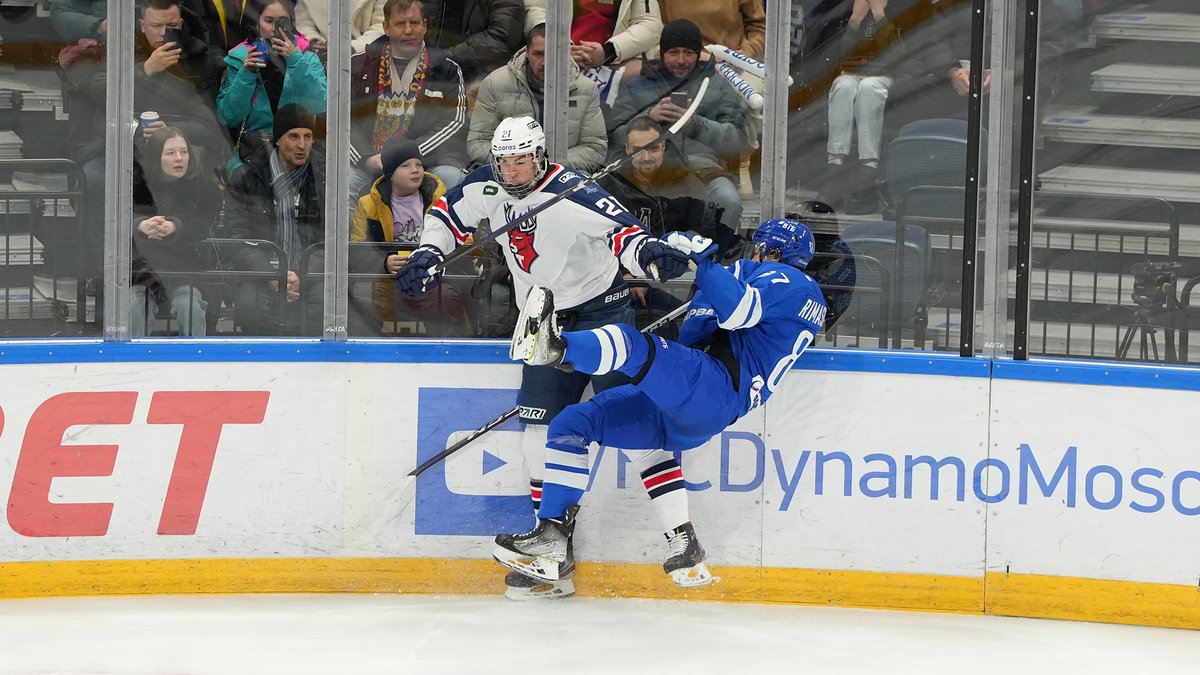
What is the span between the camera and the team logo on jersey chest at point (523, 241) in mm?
4230

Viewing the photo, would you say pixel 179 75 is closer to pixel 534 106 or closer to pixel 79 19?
pixel 79 19

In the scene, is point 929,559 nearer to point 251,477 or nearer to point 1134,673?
point 1134,673

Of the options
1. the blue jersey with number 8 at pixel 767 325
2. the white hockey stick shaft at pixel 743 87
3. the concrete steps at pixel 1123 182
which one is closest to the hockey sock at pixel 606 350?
the blue jersey with number 8 at pixel 767 325

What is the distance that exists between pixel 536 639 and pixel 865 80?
2.22 meters

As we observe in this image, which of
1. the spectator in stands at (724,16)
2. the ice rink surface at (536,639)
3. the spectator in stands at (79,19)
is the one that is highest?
the spectator in stands at (724,16)

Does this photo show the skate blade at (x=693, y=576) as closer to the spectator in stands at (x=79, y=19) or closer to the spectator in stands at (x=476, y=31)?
the spectator in stands at (x=476, y=31)

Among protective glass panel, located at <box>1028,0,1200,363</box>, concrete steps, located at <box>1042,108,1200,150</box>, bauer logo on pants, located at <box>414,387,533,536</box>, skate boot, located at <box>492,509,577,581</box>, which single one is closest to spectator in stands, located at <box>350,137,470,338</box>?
bauer logo on pants, located at <box>414,387,533,536</box>

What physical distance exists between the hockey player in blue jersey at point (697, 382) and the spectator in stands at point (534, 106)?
694mm

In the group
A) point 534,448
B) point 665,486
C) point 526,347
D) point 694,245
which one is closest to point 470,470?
point 534,448

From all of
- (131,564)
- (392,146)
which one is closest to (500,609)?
(131,564)

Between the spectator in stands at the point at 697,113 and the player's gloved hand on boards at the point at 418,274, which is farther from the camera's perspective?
the spectator in stands at the point at 697,113

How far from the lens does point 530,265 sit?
4.29m

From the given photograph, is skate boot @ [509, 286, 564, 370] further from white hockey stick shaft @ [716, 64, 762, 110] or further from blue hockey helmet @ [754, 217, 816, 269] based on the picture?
white hockey stick shaft @ [716, 64, 762, 110]

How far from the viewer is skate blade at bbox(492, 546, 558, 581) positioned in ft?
13.6
